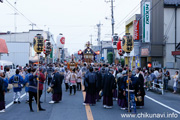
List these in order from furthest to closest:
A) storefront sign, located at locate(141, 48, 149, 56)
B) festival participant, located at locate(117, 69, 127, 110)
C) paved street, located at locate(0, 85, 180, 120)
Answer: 1. storefront sign, located at locate(141, 48, 149, 56)
2. festival participant, located at locate(117, 69, 127, 110)
3. paved street, located at locate(0, 85, 180, 120)

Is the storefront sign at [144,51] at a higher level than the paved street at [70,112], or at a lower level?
higher

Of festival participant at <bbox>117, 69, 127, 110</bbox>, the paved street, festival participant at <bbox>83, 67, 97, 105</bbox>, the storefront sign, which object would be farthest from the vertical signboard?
festival participant at <bbox>117, 69, 127, 110</bbox>

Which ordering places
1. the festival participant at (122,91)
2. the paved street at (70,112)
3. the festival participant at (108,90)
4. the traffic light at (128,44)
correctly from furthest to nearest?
the traffic light at (128,44)
the festival participant at (108,90)
the festival participant at (122,91)
the paved street at (70,112)

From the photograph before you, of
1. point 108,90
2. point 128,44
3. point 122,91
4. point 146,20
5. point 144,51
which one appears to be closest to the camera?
point 122,91

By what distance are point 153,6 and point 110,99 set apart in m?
18.9

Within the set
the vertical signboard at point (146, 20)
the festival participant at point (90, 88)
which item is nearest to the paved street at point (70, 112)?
the festival participant at point (90, 88)

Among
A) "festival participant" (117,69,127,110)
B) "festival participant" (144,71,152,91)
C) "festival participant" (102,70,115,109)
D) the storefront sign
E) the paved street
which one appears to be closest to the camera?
the paved street

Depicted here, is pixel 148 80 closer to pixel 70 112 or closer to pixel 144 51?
pixel 144 51

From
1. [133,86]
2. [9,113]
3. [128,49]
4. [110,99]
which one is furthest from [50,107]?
[128,49]

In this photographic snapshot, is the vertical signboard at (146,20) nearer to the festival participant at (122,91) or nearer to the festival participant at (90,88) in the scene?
the festival participant at (90,88)

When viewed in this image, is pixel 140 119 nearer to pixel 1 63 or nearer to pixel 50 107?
pixel 50 107

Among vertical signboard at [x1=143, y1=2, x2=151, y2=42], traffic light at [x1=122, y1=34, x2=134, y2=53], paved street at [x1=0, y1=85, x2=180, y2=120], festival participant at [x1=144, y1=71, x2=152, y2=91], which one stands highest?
vertical signboard at [x1=143, y1=2, x2=151, y2=42]

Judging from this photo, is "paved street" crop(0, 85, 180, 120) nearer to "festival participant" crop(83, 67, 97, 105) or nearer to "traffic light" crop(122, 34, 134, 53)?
"festival participant" crop(83, 67, 97, 105)

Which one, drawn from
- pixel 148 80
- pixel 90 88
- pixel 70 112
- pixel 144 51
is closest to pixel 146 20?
pixel 144 51
